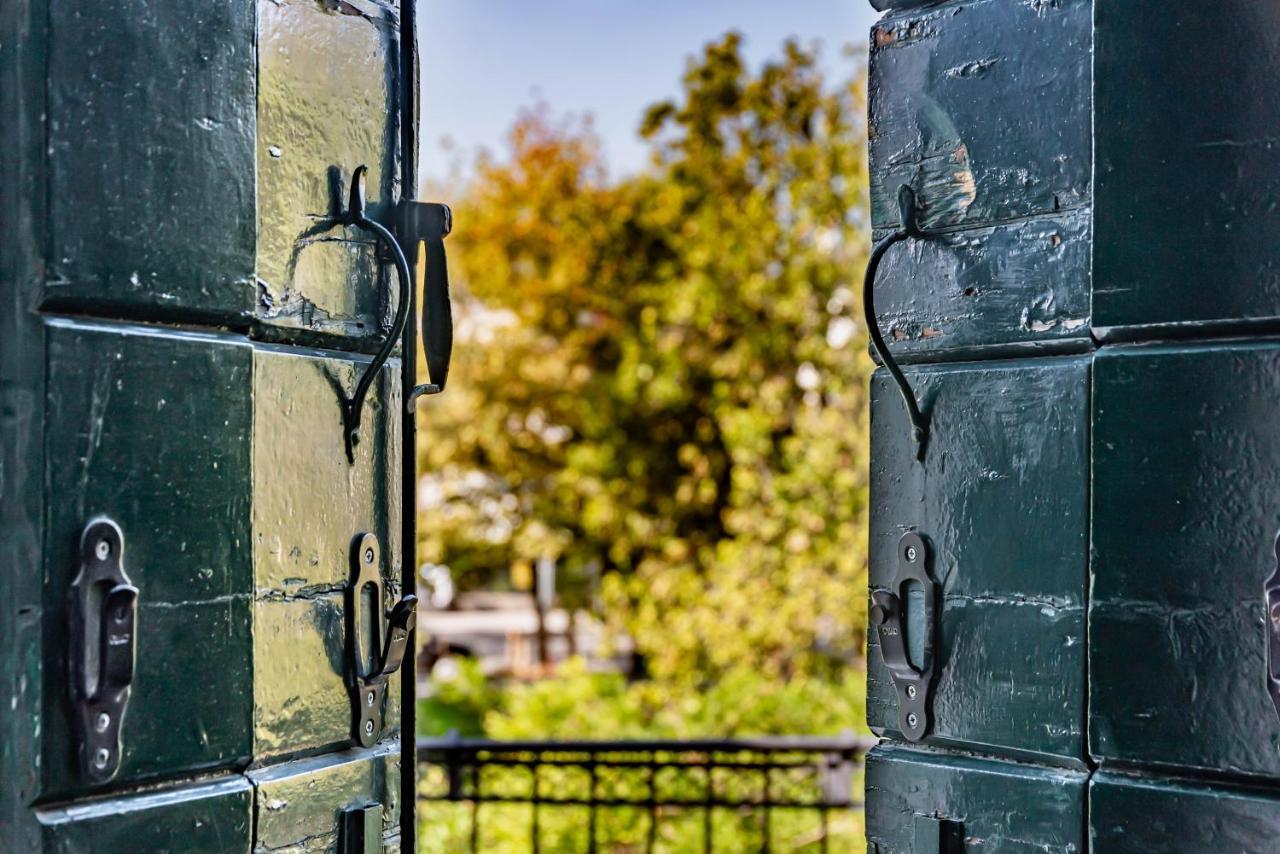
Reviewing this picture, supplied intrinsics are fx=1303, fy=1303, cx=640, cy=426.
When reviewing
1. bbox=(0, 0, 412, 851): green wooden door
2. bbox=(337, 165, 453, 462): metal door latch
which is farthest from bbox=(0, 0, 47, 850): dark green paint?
bbox=(337, 165, 453, 462): metal door latch

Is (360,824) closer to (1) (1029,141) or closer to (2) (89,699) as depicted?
(2) (89,699)

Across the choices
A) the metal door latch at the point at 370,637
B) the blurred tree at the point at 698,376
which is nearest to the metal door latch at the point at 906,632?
the metal door latch at the point at 370,637

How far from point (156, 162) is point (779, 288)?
28.0ft

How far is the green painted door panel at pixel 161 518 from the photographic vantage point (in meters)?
1.47

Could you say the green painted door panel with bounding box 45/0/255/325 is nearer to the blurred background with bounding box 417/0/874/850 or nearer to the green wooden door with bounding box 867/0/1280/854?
the green wooden door with bounding box 867/0/1280/854

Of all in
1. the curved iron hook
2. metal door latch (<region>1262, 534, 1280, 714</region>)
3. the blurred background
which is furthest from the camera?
the blurred background

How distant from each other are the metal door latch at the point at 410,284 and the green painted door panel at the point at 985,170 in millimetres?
683

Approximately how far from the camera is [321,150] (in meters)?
1.86

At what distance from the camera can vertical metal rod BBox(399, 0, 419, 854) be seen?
2002 millimetres

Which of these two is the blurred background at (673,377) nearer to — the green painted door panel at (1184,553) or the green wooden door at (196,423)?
the green wooden door at (196,423)

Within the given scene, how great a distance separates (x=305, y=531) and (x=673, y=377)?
910cm

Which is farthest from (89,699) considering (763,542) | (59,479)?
(763,542)

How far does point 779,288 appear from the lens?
9953 mm

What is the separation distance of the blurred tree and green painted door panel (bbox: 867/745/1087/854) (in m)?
7.29
